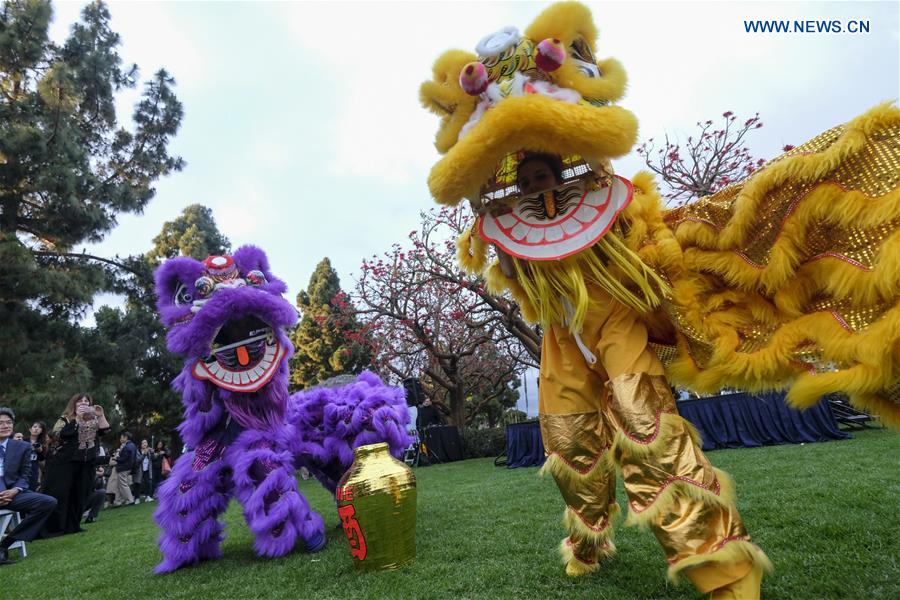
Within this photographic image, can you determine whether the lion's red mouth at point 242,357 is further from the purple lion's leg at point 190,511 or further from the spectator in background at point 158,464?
the spectator in background at point 158,464

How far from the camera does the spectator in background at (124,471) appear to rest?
9.69m

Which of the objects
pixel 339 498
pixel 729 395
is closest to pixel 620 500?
pixel 339 498

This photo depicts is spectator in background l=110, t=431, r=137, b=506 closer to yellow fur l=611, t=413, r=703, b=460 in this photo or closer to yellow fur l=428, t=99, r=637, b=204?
yellow fur l=428, t=99, r=637, b=204

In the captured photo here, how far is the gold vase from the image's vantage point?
2.70m

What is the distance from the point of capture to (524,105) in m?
1.74

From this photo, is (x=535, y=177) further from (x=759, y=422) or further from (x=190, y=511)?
(x=759, y=422)

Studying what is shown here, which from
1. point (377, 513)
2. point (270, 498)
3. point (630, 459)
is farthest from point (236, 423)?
point (630, 459)

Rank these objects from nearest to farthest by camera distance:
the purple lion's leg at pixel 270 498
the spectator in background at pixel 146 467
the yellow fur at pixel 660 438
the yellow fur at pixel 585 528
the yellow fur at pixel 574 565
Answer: the yellow fur at pixel 660 438, the yellow fur at pixel 585 528, the yellow fur at pixel 574 565, the purple lion's leg at pixel 270 498, the spectator in background at pixel 146 467

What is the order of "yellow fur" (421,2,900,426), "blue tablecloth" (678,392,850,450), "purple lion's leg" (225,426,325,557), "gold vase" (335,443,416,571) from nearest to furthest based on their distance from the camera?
"yellow fur" (421,2,900,426)
"gold vase" (335,443,416,571)
"purple lion's leg" (225,426,325,557)
"blue tablecloth" (678,392,850,450)

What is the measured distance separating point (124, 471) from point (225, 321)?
30.6 ft

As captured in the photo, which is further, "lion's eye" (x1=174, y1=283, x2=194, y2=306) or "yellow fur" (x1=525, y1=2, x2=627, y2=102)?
"lion's eye" (x1=174, y1=283, x2=194, y2=306)

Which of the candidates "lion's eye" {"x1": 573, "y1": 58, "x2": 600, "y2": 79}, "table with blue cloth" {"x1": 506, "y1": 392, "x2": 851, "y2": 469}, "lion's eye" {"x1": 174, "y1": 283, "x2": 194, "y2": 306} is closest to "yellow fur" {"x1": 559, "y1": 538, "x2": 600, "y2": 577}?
"lion's eye" {"x1": 573, "y1": 58, "x2": 600, "y2": 79}

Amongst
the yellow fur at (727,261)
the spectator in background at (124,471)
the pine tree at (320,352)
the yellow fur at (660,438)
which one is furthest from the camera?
the pine tree at (320,352)

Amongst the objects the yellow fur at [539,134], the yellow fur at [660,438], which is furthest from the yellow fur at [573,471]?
the yellow fur at [539,134]
